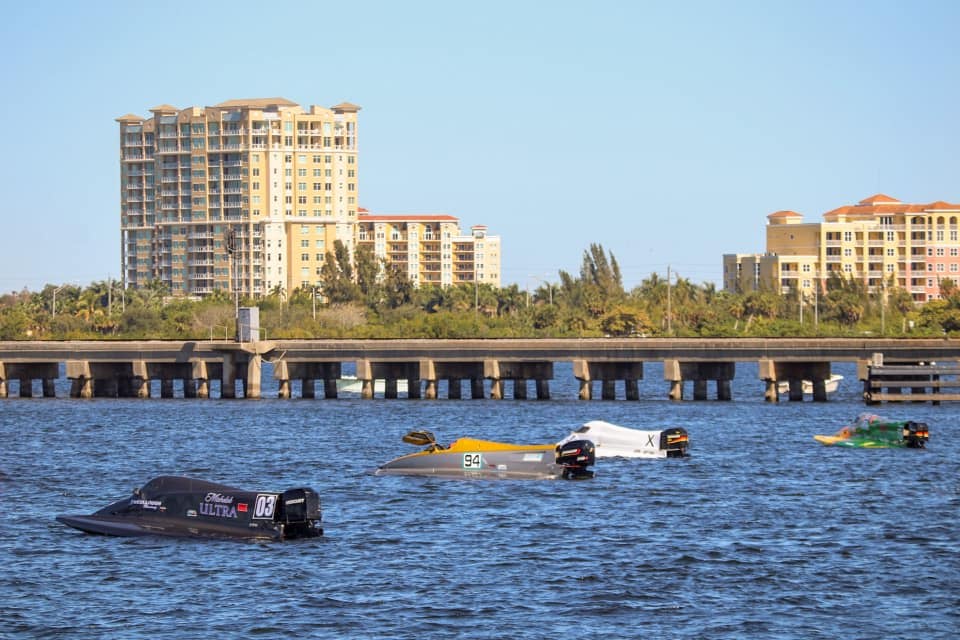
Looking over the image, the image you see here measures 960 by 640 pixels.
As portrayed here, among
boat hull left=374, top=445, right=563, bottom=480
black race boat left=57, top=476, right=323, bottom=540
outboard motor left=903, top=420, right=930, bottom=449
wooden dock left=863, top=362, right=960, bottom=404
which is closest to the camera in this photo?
black race boat left=57, top=476, right=323, bottom=540

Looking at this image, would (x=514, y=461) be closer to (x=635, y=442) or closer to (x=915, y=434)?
(x=635, y=442)

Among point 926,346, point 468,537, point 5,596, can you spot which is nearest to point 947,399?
point 926,346

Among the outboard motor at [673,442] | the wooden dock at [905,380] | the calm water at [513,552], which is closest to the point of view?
the calm water at [513,552]

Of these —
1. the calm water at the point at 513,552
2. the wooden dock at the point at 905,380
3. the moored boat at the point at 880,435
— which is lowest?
the calm water at the point at 513,552

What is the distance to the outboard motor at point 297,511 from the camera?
4291 centimetres

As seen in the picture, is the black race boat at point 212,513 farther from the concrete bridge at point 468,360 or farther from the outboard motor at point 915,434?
the concrete bridge at point 468,360

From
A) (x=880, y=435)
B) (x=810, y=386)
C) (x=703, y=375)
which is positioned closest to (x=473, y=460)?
(x=880, y=435)

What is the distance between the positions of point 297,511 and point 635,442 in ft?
88.9

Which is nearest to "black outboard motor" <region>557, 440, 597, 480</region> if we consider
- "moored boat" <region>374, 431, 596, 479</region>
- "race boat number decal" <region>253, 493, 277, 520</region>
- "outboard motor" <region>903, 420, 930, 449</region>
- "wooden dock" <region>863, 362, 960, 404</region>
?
"moored boat" <region>374, 431, 596, 479</region>

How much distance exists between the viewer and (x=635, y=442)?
67562 millimetres

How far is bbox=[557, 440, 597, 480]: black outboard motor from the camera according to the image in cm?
5800

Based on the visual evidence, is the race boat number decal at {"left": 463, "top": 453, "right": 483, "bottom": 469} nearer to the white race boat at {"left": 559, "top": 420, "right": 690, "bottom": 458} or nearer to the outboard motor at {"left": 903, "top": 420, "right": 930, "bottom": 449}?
the white race boat at {"left": 559, "top": 420, "right": 690, "bottom": 458}

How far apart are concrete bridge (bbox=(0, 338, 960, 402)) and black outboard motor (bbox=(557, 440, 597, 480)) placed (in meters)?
43.0

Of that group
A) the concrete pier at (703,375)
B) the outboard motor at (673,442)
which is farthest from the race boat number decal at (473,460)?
the concrete pier at (703,375)
